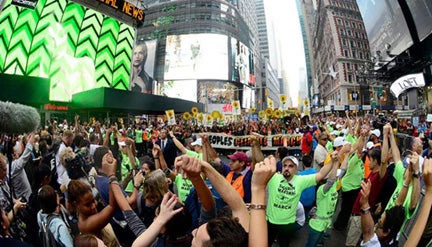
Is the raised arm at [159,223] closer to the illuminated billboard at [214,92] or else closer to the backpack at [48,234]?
the backpack at [48,234]

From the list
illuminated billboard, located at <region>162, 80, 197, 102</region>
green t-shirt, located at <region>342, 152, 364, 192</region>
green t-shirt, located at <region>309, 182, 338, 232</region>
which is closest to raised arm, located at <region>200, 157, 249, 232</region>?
green t-shirt, located at <region>309, 182, 338, 232</region>

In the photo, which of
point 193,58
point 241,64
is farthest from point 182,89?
point 241,64

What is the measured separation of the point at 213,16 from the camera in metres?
77.3

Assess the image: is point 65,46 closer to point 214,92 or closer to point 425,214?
point 425,214

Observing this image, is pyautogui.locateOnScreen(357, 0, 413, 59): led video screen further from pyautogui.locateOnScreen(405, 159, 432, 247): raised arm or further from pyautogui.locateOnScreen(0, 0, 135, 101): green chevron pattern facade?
pyautogui.locateOnScreen(405, 159, 432, 247): raised arm

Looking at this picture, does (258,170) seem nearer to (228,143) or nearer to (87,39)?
(228,143)

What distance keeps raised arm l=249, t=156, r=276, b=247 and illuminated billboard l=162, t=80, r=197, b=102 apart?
67.4m

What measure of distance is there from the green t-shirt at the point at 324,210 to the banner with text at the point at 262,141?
10565 mm

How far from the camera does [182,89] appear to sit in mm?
69250

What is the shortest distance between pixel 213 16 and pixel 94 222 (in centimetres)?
7951

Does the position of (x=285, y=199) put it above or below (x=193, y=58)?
below

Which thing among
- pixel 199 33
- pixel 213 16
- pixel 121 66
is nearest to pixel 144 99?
pixel 121 66

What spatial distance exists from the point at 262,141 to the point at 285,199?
39.1 ft

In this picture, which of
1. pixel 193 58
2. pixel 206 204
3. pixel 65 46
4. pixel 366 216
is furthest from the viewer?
pixel 193 58
